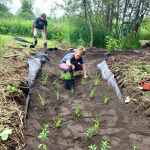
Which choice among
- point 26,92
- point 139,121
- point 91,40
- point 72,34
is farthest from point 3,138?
point 72,34

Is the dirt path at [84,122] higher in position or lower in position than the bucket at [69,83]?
lower

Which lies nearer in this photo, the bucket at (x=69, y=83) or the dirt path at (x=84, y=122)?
the dirt path at (x=84, y=122)

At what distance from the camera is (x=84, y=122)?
6.42ft

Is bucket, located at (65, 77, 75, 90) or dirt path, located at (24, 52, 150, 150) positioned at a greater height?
bucket, located at (65, 77, 75, 90)

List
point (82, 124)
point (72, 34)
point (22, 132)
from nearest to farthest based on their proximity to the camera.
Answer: point (22, 132), point (82, 124), point (72, 34)

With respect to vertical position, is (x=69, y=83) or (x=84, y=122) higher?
(x=69, y=83)

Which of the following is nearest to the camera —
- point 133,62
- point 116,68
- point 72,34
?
point 116,68

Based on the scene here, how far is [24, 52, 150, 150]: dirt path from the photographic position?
1.59 m

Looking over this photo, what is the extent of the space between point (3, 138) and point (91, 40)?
6335 mm

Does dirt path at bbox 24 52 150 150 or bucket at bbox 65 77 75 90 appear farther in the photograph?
bucket at bbox 65 77 75 90

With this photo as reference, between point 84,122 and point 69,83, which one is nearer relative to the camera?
point 84,122

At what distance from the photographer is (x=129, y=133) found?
174 centimetres

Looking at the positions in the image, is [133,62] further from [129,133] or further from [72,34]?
[72,34]

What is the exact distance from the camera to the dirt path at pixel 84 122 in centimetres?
159
